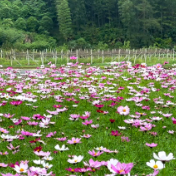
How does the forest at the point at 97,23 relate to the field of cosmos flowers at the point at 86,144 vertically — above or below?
above

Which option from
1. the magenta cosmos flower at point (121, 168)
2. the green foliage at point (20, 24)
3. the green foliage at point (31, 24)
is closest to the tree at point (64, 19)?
the green foliage at point (31, 24)

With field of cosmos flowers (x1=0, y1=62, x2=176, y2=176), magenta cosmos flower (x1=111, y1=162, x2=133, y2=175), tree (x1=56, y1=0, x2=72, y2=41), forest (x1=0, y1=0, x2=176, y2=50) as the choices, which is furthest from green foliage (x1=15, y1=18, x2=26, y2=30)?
magenta cosmos flower (x1=111, y1=162, x2=133, y2=175)

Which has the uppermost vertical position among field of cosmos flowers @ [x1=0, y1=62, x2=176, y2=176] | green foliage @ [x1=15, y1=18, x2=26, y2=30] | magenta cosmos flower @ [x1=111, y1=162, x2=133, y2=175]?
green foliage @ [x1=15, y1=18, x2=26, y2=30]

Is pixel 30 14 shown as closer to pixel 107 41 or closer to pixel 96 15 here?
pixel 96 15

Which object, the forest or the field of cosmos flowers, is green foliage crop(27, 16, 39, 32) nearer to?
the forest

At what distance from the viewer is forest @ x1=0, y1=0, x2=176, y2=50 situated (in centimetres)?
4641

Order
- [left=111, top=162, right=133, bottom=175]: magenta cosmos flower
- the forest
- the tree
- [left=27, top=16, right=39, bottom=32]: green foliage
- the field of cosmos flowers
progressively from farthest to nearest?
[left=27, top=16, right=39, bottom=32]: green foliage → the tree → the forest → the field of cosmos flowers → [left=111, top=162, right=133, bottom=175]: magenta cosmos flower

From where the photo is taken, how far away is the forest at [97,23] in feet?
152

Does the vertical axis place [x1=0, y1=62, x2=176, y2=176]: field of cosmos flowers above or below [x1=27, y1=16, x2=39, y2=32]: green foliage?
below

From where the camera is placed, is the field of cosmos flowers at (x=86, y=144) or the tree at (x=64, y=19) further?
the tree at (x=64, y=19)

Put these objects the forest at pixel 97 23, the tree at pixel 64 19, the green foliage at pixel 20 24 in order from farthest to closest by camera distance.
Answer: the tree at pixel 64 19 < the green foliage at pixel 20 24 < the forest at pixel 97 23

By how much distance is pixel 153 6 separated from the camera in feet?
170

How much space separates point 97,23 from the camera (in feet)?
186

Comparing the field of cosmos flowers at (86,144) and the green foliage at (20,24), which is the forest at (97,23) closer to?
the green foliage at (20,24)
